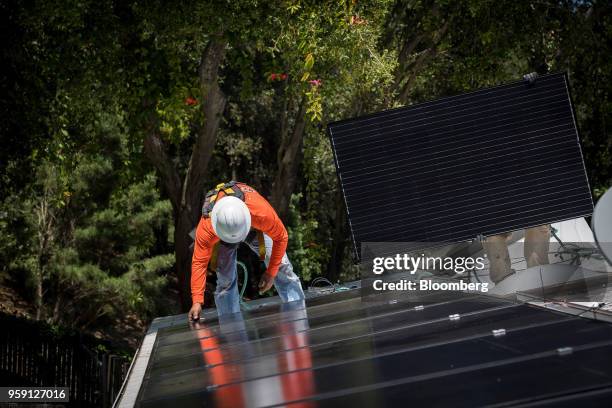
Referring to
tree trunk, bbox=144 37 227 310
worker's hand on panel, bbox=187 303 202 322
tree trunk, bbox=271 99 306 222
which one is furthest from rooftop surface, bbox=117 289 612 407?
tree trunk, bbox=271 99 306 222

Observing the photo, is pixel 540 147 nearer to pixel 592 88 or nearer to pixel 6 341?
pixel 592 88

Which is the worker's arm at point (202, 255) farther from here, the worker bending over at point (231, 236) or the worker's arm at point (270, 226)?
the worker's arm at point (270, 226)

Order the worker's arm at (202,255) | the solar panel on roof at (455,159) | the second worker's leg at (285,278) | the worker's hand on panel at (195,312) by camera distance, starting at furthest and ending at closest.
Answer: the second worker's leg at (285,278) < the solar panel on roof at (455,159) < the worker's hand on panel at (195,312) < the worker's arm at (202,255)

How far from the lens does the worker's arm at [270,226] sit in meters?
8.13

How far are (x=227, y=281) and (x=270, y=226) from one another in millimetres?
900

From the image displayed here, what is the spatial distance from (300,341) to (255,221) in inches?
92.2

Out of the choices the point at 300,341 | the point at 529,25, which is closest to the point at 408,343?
the point at 300,341

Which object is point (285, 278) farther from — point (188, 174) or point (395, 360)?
point (188, 174)

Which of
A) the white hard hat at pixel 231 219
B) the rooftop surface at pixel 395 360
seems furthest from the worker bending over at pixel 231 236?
the rooftop surface at pixel 395 360

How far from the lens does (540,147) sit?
859cm

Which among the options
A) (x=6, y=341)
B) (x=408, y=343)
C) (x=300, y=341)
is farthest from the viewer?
(x=6, y=341)

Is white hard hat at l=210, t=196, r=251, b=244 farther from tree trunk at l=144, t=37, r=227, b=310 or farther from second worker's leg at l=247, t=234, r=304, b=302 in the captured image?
tree trunk at l=144, t=37, r=227, b=310

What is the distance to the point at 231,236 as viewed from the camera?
798 cm

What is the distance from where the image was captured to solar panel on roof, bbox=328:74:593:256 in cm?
848
